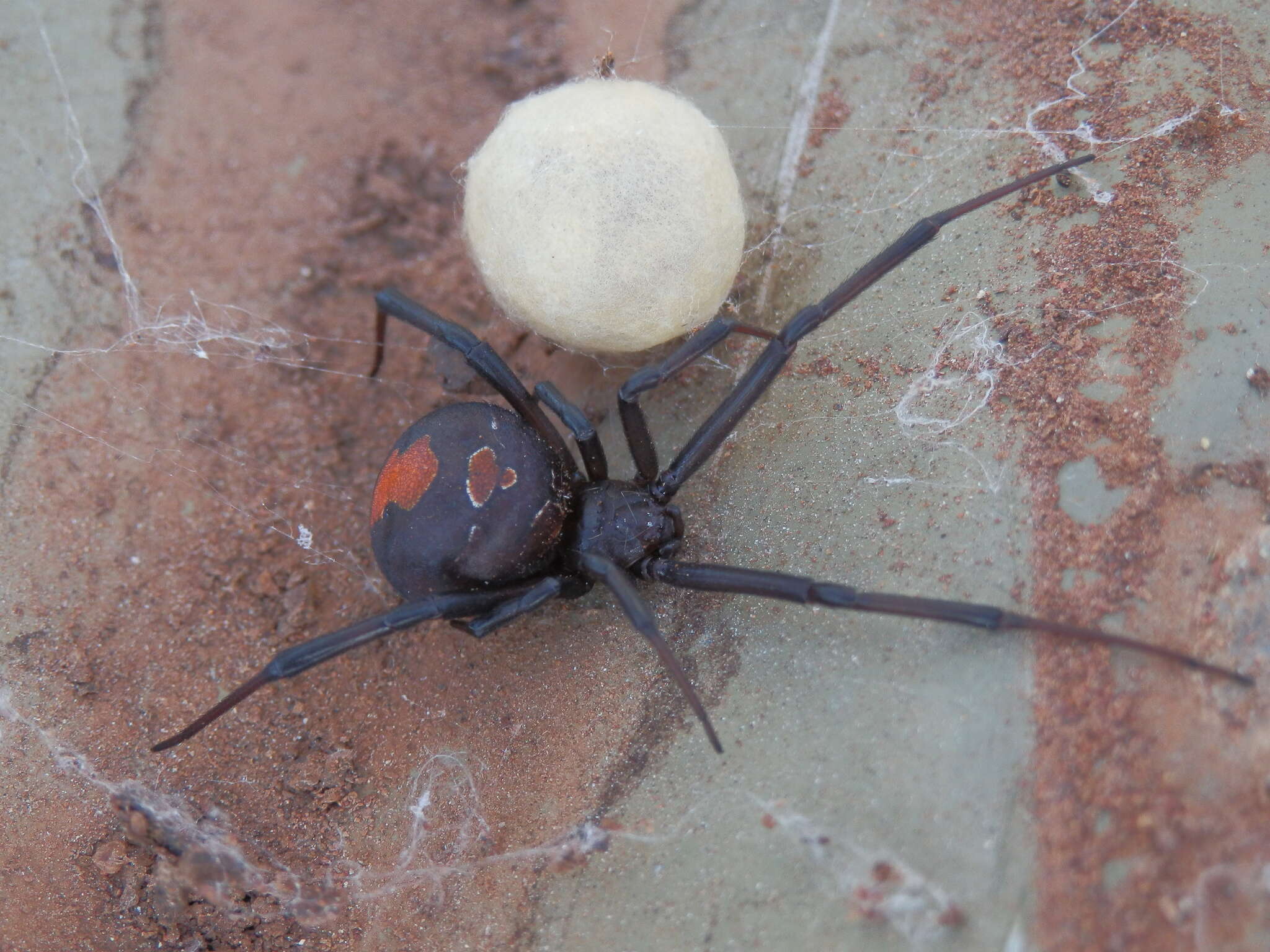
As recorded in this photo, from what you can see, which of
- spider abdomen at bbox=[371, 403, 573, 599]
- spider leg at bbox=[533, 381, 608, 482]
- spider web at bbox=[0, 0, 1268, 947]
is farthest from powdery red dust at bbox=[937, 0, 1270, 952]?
spider abdomen at bbox=[371, 403, 573, 599]

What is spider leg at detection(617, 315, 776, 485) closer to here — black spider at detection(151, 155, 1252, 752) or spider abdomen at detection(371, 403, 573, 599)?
black spider at detection(151, 155, 1252, 752)

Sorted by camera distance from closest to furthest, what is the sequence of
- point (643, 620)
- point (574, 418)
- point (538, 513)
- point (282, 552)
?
point (643, 620) < point (538, 513) < point (574, 418) < point (282, 552)

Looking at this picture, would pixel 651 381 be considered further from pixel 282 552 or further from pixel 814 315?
pixel 282 552

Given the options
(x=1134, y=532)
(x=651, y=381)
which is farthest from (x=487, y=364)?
(x=1134, y=532)

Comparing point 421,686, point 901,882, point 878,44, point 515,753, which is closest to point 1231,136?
point 878,44

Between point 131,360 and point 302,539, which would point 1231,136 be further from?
point 131,360

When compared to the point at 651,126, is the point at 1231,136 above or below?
below
